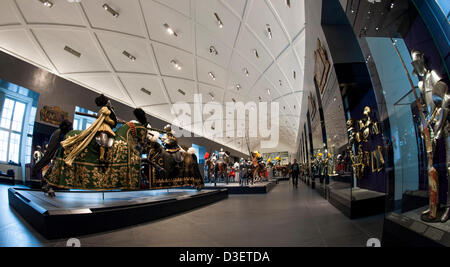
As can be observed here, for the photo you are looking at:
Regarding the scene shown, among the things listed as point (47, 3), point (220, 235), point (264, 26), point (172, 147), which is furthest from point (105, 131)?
point (47, 3)

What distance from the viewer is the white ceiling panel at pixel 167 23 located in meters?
8.09

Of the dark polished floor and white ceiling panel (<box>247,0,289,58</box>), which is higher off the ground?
white ceiling panel (<box>247,0,289,58</box>)

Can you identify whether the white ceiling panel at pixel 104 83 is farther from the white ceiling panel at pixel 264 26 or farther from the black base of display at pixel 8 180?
the white ceiling panel at pixel 264 26

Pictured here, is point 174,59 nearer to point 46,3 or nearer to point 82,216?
point 46,3

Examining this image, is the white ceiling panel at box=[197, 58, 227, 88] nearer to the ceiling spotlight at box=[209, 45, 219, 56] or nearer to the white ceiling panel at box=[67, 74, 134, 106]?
the ceiling spotlight at box=[209, 45, 219, 56]

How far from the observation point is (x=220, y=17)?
7418 mm

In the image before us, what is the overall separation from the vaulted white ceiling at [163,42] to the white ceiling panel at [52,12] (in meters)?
0.03

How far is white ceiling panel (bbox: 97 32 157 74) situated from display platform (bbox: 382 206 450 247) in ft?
38.1

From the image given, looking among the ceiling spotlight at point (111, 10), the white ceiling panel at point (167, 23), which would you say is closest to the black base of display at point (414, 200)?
the white ceiling panel at point (167, 23)

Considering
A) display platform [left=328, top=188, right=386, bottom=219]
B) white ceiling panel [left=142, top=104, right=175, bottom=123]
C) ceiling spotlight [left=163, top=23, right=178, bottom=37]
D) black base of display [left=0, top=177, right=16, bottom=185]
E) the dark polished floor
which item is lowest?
black base of display [left=0, top=177, right=16, bottom=185]

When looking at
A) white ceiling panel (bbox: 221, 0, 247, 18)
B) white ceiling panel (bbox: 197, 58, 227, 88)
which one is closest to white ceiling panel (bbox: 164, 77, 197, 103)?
white ceiling panel (bbox: 197, 58, 227, 88)

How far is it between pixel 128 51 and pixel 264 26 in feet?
27.0

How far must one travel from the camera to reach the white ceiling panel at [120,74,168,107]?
42.3ft
